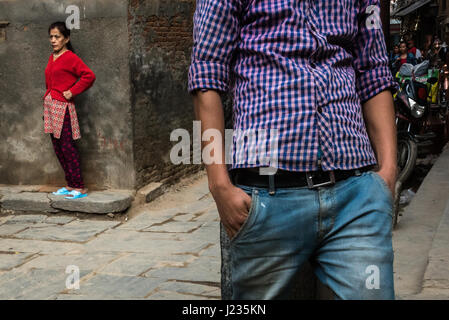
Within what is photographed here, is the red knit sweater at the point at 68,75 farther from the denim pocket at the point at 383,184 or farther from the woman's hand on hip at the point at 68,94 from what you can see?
the denim pocket at the point at 383,184

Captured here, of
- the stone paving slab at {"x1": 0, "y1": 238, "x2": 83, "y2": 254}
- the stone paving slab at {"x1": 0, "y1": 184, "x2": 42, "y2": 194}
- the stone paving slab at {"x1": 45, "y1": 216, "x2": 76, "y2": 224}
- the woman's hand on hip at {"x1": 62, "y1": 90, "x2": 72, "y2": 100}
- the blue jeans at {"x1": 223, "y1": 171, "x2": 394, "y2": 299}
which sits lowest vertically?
the stone paving slab at {"x1": 0, "y1": 238, "x2": 83, "y2": 254}

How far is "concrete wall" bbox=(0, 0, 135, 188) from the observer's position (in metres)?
6.79

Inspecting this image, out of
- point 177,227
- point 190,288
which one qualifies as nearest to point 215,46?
point 190,288

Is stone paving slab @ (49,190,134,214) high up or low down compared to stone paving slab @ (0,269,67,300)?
up

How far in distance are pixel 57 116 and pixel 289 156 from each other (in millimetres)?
5292

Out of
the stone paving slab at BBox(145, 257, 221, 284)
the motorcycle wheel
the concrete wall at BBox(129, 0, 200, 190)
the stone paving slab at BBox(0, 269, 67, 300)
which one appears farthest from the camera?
the motorcycle wheel

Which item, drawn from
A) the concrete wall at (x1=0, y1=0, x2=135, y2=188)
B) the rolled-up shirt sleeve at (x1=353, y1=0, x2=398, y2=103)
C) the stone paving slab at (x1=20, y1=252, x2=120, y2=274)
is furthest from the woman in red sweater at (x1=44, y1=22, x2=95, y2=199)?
the rolled-up shirt sleeve at (x1=353, y1=0, x2=398, y2=103)

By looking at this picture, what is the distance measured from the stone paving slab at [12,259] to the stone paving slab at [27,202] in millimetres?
1362

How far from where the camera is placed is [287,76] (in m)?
1.84

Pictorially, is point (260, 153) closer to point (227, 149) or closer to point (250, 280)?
point (227, 149)

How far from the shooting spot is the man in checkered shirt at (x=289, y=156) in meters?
1.81

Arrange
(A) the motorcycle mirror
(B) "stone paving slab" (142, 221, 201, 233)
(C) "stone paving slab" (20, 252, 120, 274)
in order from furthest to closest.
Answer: (A) the motorcycle mirror → (B) "stone paving slab" (142, 221, 201, 233) → (C) "stone paving slab" (20, 252, 120, 274)

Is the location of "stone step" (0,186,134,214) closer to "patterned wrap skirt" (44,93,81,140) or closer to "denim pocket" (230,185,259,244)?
"patterned wrap skirt" (44,93,81,140)

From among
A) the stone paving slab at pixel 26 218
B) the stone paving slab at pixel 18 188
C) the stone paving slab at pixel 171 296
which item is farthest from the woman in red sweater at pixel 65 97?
the stone paving slab at pixel 171 296
